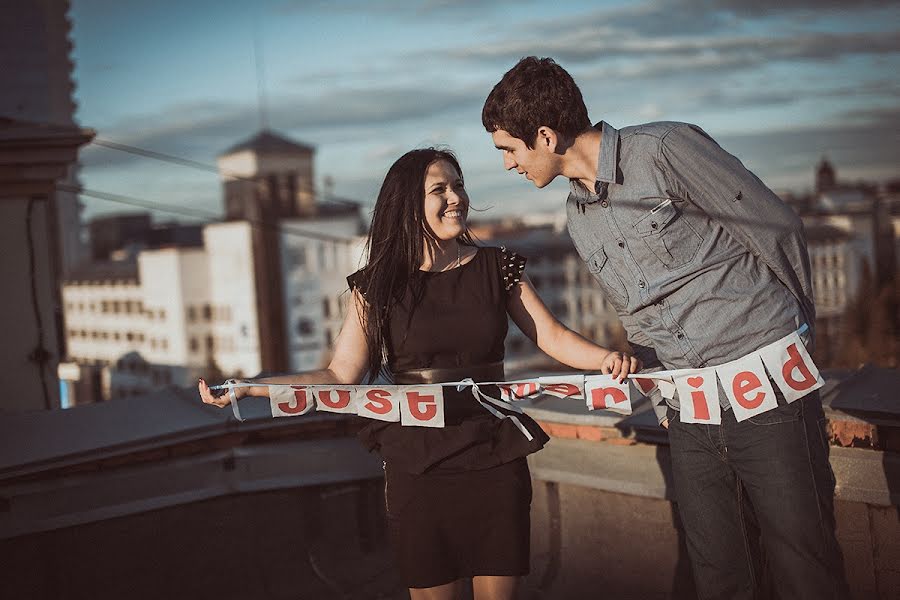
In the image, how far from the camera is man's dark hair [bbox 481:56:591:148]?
3.07m

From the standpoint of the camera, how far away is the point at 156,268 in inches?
4417

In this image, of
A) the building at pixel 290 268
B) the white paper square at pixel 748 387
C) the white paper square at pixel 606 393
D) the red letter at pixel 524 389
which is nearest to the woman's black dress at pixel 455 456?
the red letter at pixel 524 389

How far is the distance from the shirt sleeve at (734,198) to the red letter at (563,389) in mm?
944

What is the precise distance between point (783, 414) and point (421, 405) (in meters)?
1.07

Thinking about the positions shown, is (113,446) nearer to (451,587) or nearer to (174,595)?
(174,595)

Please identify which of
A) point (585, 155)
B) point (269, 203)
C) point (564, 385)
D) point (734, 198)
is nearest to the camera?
point (734, 198)

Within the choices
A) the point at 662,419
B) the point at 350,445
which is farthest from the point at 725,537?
the point at 350,445

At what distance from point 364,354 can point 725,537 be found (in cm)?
125

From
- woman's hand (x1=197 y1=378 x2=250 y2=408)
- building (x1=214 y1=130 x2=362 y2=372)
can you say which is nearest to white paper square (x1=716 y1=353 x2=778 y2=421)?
woman's hand (x1=197 y1=378 x2=250 y2=408)

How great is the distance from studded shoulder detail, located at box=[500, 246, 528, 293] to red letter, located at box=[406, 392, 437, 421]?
45 cm

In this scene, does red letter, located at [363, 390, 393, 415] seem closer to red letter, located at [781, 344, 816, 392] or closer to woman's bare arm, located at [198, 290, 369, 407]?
woman's bare arm, located at [198, 290, 369, 407]

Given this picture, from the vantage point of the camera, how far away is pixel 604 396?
142 inches

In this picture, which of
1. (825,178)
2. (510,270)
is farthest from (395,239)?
Result: (825,178)

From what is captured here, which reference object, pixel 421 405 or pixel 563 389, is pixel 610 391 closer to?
pixel 563 389
